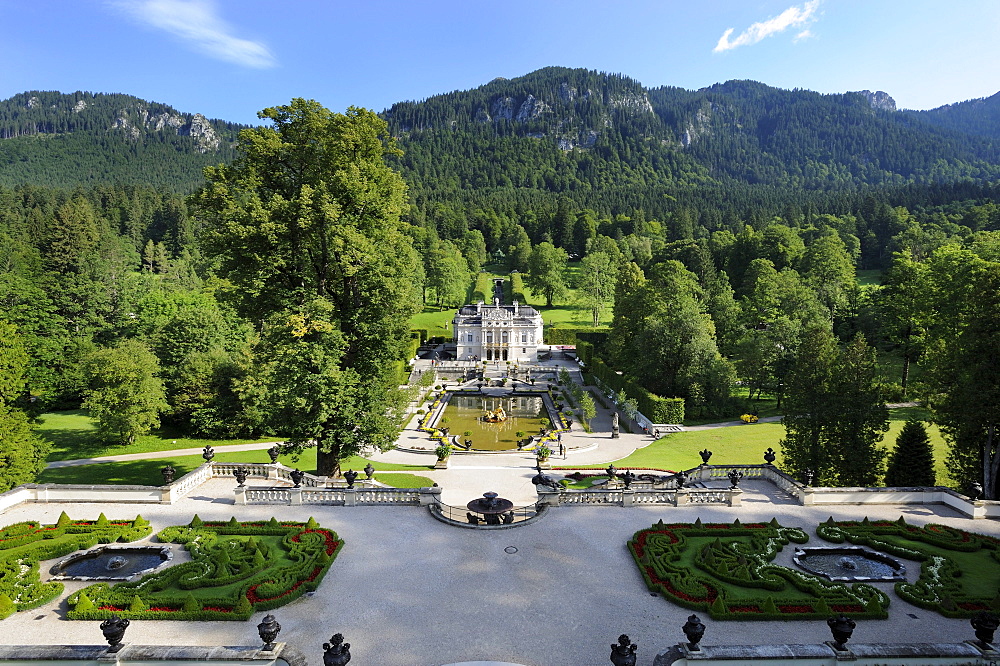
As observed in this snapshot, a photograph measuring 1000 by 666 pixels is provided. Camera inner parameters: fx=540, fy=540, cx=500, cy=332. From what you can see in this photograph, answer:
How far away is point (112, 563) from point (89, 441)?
2619 centimetres

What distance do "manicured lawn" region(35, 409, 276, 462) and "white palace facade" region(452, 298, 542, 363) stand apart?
154 feet

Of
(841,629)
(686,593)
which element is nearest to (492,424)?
(686,593)

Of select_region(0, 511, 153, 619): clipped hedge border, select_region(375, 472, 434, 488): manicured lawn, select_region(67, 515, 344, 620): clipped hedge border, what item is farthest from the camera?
select_region(375, 472, 434, 488): manicured lawn

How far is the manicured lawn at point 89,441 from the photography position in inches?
1404

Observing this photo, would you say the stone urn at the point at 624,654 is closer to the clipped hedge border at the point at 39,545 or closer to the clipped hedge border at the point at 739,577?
the clipped hedge border at the point at 739,577

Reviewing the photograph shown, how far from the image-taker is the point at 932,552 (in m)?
18.7

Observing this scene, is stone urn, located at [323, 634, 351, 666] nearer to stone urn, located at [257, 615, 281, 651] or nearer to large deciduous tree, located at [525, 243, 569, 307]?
stone urn, located at [257, 615, 281, 651]

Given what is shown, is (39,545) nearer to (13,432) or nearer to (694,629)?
(13,432)

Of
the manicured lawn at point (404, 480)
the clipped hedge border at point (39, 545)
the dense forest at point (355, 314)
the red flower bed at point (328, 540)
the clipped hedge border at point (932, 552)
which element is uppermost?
the dense forest at point (355, 314)

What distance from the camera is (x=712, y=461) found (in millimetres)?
34250

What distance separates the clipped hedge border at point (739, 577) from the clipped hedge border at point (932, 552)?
1123 mm

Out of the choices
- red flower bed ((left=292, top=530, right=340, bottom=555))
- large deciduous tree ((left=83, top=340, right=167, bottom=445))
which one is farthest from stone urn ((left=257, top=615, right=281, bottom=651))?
large deciduous tree ((left=83, top=340, right=167, bottom=445))

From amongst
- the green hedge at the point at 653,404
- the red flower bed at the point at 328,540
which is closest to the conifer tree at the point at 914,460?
the green hedge at the point at 653,404

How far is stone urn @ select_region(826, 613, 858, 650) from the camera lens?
11.9m
